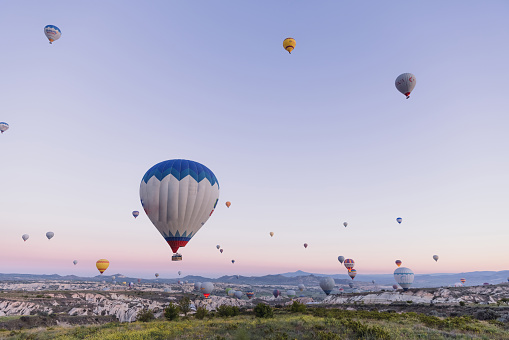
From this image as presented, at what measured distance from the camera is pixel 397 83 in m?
47.6

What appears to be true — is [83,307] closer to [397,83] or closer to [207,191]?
[207,191]

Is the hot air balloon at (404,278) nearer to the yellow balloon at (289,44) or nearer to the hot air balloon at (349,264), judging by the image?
the hot air balloon at (349,264)

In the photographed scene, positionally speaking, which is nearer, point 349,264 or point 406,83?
point 406,83

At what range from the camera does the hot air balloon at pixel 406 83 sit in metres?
46.4

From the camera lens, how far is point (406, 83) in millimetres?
46438

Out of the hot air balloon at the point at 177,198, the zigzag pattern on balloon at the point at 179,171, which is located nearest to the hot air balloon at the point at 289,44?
the zigzag pattern on balloon at the point at 179,171

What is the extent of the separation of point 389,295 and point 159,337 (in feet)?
261

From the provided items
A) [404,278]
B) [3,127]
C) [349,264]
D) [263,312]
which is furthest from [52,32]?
[349,264]

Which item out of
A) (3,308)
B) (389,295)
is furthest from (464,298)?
(3,308)

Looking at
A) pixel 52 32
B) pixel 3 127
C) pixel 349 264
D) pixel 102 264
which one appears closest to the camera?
pixel 52 32

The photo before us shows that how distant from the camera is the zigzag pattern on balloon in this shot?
3294 centimetres

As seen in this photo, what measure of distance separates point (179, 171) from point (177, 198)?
3090 millimetres

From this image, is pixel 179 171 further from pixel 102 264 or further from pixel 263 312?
pixel 102 264

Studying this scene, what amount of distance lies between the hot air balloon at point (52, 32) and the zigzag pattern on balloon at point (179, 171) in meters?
39.5
